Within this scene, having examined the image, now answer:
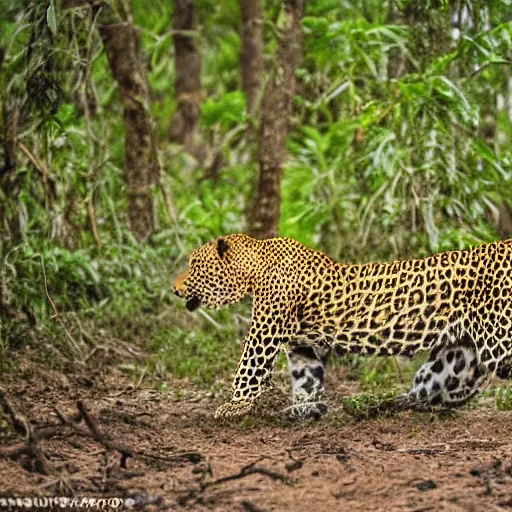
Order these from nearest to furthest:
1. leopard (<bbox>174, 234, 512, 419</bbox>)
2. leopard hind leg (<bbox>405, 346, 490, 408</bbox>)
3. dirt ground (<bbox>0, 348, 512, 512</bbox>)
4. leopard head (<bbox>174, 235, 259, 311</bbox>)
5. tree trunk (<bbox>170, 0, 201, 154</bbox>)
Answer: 1. dirt ground (<bbox>0, 348, 512, 512</bbox>)
2. leopard (<bbox>174, 234, 512, 419</bbox>)
3. leopard hind leg (<bbox>405, 346, 490, 408</bbox>)
4. leopard head (<bbox>174, 235, 259, 311</bbox>)
5. tree trunk (<bbox>170, 0, 201, 154</bbox>)

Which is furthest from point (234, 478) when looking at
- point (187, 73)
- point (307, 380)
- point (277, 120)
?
point (187, 73)

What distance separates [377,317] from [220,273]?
125 centimetres

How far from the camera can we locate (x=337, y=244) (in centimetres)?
1062

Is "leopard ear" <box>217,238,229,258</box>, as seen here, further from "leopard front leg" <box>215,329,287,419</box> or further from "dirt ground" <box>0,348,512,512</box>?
"dirt ground" <box>0,348,512,512</box>

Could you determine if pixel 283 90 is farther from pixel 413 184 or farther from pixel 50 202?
pixel 50 202

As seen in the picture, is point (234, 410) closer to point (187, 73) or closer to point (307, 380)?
point (307, 380)

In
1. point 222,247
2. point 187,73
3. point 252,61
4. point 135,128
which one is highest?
point 252,61

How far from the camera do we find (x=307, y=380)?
694 cm

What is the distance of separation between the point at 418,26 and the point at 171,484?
243 inches

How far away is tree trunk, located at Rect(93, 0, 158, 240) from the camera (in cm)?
1057

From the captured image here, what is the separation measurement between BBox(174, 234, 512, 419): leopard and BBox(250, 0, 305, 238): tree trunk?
10.3 feet

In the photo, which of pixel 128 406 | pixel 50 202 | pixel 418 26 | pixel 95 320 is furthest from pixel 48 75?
pixel 418 26

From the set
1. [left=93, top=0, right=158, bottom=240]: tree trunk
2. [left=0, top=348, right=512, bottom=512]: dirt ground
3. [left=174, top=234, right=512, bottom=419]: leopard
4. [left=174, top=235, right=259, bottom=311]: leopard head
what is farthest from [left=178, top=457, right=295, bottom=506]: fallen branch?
[left=93, top=0, right=158, bottom=240]: tree trunk

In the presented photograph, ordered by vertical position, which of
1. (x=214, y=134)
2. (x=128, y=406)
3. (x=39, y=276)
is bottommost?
(x=128, y=406)
